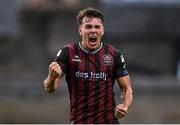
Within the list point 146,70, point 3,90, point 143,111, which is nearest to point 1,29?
point 146,70

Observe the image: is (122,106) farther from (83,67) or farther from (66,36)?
(66,36)

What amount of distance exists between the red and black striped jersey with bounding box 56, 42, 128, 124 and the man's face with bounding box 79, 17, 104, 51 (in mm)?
139

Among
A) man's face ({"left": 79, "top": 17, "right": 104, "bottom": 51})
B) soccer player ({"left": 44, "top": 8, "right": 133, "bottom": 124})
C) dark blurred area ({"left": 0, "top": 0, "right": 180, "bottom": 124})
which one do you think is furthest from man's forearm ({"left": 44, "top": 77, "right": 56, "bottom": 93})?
dark blurred area ({"left": 0, "top": 0, "right": 180, "bottom": 124})

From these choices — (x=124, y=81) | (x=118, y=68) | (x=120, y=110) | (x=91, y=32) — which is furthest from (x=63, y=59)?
(x=120, y=110)

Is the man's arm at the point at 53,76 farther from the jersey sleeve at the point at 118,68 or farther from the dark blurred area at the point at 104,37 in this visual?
the dark blurred area at the point at 104,37

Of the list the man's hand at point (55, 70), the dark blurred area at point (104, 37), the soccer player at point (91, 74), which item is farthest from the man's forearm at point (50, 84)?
the dark blurred area at point (104, 37)

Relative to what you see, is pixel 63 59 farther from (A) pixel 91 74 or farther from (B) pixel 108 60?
(B) pixel 108 60

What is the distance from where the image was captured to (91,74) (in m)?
11.9

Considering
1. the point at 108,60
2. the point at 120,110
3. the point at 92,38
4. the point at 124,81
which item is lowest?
the point at 120,110

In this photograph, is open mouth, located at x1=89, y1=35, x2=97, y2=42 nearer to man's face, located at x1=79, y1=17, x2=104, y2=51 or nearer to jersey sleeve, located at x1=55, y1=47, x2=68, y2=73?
man's face, located at x1=79, y1=17, x2=104, y2=51

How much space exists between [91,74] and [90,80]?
7 centimetres

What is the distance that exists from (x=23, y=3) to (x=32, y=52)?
7.94 ft

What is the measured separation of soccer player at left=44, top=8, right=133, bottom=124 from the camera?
1188 cm

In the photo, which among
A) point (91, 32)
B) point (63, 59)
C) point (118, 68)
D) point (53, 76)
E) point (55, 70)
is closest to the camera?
point (55, 70)
